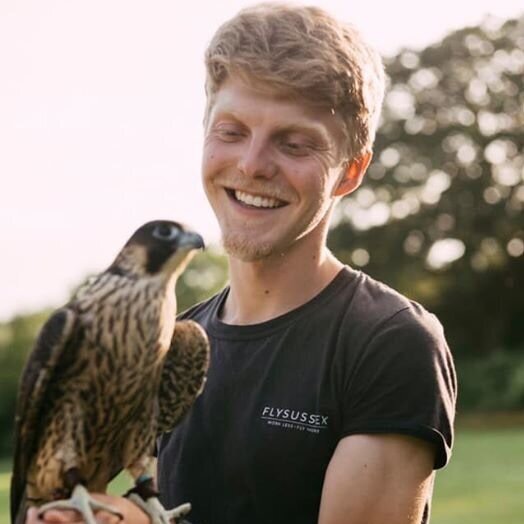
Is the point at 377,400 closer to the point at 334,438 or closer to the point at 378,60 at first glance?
the point at 334,438

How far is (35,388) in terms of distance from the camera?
3.35m

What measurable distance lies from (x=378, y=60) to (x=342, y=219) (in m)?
38.3

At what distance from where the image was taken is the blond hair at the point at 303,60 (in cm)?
373

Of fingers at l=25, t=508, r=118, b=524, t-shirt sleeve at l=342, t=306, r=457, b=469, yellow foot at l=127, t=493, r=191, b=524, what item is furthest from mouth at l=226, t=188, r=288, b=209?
fingers at l=25, t=508, r=118, b=524

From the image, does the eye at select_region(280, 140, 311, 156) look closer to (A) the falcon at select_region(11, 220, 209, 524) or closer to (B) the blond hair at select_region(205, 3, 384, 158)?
(B) the blond hair at select_region(205, 3, 384, 158)

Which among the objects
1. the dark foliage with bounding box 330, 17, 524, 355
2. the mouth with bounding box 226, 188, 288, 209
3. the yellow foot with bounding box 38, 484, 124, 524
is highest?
the dark foliage with bounding box 330, 17, 524, 355

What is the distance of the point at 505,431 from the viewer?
34.7 m

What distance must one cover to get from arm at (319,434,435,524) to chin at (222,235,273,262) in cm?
63

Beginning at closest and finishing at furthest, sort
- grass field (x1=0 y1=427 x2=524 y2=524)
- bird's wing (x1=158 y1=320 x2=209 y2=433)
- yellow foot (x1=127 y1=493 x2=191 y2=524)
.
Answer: yellow foot (x1=127 y1=493 x2=191 y2=524), bird's wing (x1=158 y1=320 x2=209 y2=433), grass field (x1=0 y1=427 x2=524 y2=524)

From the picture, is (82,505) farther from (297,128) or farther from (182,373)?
(297,128)

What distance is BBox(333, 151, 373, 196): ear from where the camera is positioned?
4043mm

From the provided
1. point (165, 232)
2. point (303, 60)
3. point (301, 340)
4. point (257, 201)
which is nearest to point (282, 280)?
point (301, 340)

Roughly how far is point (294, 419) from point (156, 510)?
0.65 m

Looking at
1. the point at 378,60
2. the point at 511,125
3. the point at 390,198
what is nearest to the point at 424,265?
the point at 390,198
